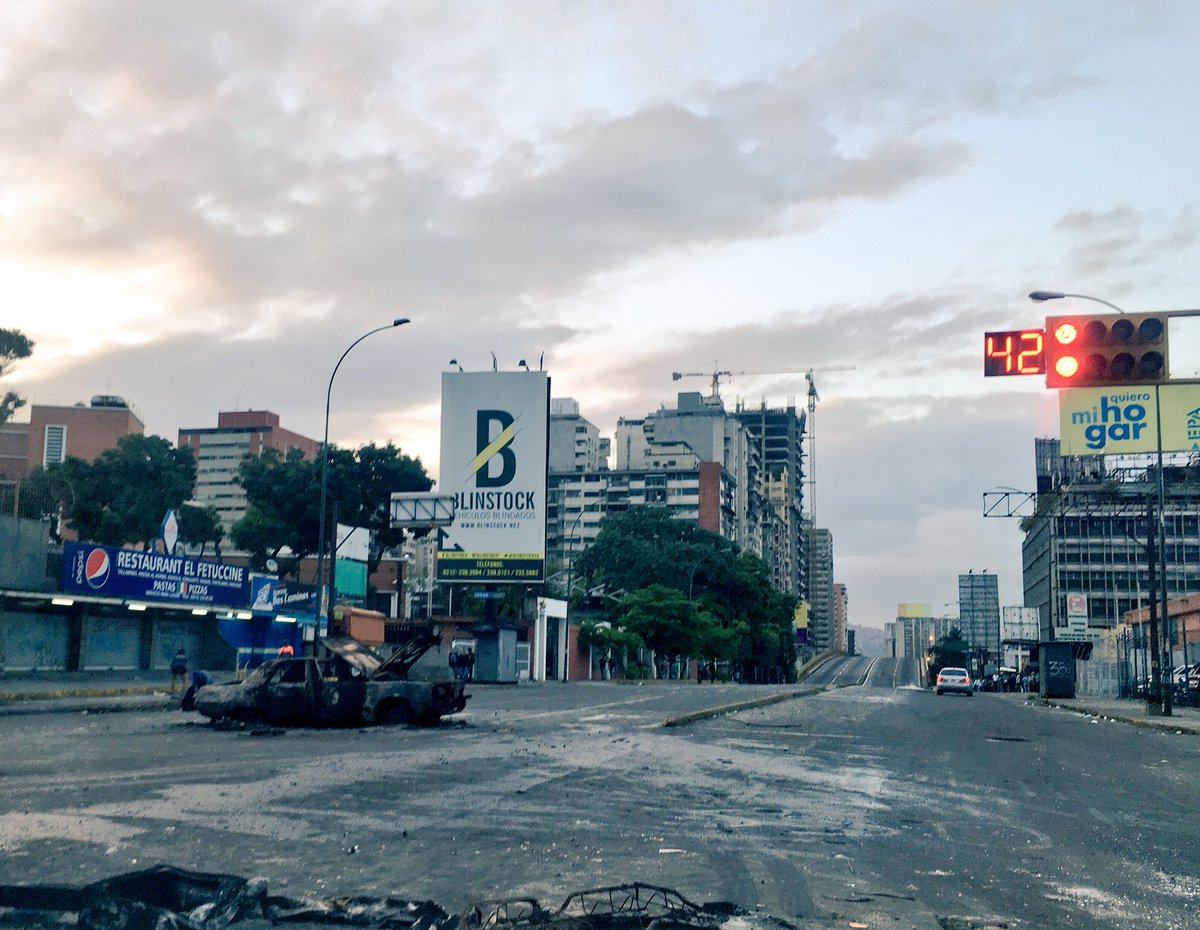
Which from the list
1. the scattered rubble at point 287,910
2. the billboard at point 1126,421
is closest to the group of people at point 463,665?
the billboard at point 1126,421

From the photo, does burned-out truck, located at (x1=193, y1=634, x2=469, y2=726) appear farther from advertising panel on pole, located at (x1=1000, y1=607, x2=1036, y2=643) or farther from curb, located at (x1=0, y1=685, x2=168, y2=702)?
advertising panel on pole, located at (x1=1000, y1=607, x2=1036, y2=643)

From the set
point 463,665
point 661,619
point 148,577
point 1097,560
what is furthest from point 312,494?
point 1097,560

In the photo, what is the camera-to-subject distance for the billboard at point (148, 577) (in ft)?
136

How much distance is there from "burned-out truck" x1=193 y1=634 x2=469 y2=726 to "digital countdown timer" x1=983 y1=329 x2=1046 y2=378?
522 inches

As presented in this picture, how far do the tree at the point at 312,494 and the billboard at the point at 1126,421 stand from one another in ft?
144

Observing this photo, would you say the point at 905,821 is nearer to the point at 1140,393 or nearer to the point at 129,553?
the point at 129,553

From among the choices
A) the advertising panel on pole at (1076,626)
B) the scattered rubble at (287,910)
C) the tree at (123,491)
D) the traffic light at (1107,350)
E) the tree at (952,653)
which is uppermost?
the tree at (123,491)

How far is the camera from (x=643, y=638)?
88.1 metres

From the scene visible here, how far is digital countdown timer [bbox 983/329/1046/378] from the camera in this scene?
14.2 m

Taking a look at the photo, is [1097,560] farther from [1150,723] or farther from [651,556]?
[1150,723]

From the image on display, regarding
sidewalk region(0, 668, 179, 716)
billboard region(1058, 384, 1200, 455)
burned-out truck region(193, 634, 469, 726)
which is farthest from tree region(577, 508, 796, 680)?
burned-out truck region(193, 634, 469, 726)

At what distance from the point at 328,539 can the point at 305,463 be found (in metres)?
5.57

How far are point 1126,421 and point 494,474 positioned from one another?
3308 cm

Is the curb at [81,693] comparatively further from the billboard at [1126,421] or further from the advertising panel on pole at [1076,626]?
the advertising panel on pole at [1076,626]
